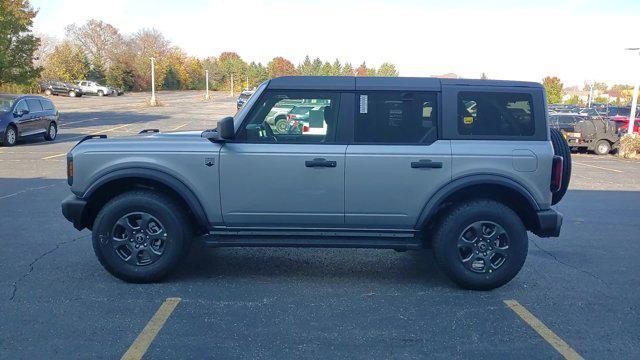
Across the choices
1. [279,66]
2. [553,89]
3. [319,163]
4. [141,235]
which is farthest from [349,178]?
[279,66]

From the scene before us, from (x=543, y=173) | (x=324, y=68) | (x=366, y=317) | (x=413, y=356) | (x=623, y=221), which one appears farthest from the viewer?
(x=324, y=68)

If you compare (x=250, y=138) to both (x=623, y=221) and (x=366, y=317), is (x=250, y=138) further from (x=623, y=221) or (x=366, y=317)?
(x=623, y=221)

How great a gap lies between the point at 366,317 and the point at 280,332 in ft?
2.48

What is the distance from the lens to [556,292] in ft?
17.1

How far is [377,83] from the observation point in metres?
5.15

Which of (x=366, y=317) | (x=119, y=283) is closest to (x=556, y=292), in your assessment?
(x=366, y=317)

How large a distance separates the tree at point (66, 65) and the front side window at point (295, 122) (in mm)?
70951

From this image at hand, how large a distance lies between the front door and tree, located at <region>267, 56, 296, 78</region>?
91295 mm

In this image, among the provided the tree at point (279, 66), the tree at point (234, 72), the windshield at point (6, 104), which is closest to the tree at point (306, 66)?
the tree at point (279, 66)

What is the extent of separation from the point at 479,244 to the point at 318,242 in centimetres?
152

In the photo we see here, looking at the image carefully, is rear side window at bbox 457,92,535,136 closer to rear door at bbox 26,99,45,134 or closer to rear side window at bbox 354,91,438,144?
rear side window at bbox 354,91,438,144

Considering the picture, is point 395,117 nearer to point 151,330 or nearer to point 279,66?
point 151,330

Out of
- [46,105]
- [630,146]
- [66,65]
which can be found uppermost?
[66,65]

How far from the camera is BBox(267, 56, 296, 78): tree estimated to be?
96125 mm
